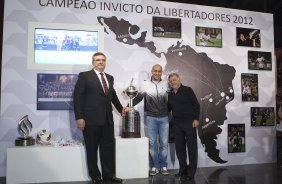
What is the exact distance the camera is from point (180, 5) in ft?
13.8

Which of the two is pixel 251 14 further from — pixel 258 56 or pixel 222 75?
pixel 222 75

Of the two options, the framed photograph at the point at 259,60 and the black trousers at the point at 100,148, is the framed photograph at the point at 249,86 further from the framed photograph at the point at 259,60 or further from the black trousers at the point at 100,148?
the black trousers at the point at 100,148

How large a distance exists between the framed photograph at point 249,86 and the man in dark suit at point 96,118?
2271 mm

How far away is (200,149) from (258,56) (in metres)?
1.80

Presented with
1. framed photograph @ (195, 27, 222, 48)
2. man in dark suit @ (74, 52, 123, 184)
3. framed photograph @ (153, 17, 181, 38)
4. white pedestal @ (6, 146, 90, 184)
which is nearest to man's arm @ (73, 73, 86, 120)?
man in dark suit @ (74, 52, 123, 184)

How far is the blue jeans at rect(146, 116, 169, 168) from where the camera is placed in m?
3.60

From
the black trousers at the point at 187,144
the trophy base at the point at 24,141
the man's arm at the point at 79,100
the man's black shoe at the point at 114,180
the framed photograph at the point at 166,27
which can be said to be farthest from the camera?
the framed photograph at the point at 166,27

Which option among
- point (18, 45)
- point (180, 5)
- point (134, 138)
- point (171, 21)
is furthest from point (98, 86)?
point (180, 5)

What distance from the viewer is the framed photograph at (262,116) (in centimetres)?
441

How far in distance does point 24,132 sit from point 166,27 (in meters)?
2.43

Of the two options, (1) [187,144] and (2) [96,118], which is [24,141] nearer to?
(2) [96,118]

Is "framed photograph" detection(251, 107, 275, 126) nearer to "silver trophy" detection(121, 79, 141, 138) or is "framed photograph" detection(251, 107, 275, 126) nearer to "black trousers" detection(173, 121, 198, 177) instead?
"black trousers" detection(173, 121, 198, 177)

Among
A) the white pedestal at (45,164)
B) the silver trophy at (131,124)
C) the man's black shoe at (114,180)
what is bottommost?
the man's black shoe at (114,180)

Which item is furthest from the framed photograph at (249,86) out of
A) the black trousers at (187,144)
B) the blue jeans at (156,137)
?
the blue jeans at (156,137)
